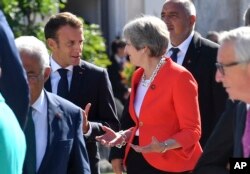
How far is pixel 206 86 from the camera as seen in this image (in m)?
6.41

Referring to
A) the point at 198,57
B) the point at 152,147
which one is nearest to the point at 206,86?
the point at 198,57

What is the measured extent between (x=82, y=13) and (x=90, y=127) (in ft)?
60.8

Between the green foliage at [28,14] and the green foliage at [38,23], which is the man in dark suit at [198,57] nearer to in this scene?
the green foliage at [38,23]

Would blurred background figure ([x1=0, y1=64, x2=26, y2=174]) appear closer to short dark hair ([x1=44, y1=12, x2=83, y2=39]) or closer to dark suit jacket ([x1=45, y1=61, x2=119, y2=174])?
dark suit jacket ([x1=45, y1=61, x2=119, y2=174])

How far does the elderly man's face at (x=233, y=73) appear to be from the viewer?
412 cm

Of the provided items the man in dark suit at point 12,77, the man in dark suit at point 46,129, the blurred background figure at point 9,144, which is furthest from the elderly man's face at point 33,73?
the blurred background figure at point 9,144

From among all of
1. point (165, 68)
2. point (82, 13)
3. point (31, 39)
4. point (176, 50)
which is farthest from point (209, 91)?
point (82, 13)

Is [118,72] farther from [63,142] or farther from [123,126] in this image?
[63,142]

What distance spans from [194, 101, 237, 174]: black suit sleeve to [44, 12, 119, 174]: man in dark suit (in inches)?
76.6

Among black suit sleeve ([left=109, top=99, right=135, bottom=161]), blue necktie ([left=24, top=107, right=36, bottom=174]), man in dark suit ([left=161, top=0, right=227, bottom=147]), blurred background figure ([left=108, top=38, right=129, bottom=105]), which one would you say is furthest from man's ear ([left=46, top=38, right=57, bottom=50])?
blurred background figure ([left=108, top=38, right=129, bottom=105])

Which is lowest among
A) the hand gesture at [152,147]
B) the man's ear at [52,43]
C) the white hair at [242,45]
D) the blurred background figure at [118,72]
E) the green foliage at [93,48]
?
the blurred background figure at [118,72]

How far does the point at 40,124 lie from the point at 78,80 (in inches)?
49.4

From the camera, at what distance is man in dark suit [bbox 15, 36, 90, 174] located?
489 cm

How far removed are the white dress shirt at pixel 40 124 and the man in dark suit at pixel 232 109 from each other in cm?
96
